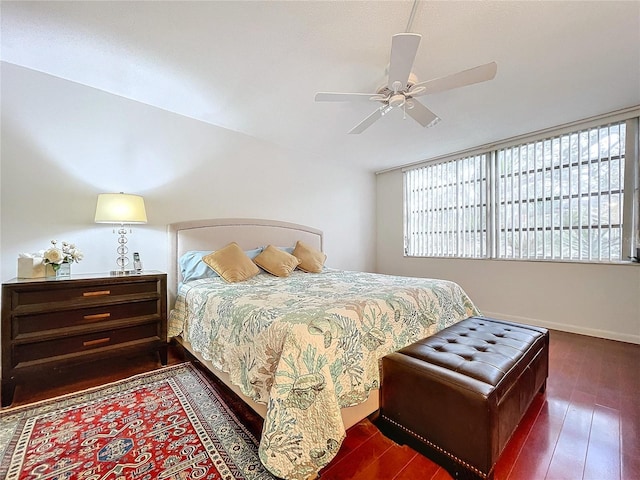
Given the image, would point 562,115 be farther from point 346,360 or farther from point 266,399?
point 266,399

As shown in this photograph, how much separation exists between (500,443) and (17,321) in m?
2.94

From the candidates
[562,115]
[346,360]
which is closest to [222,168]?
[346,360]

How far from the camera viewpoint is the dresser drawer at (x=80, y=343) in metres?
1.90

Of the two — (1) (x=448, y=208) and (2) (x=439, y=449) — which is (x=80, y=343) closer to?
(2) (x=439, y=449)

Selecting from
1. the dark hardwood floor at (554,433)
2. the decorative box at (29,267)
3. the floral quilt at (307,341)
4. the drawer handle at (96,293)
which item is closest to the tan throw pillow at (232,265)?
the floral quilt at (307,341)

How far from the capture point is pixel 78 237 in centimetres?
251

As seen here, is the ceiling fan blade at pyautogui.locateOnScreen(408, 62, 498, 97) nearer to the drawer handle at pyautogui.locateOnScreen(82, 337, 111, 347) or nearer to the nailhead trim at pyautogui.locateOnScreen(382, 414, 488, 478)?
the nailhead trim at pyautogui.locateOnScreen(382, 414, 488, 478)

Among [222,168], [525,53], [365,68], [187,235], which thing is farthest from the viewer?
[222,168]

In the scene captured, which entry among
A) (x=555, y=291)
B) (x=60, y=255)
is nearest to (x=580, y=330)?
(x=555, y=291)

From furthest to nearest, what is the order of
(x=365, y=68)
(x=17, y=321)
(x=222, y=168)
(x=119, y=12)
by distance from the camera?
1. (x=222, y=168)
2. (x=365, y=68)
3. (x=17, y=321)
4. (x=119, y=12)

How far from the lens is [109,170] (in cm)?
266

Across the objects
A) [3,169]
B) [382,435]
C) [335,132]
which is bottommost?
[382,435]

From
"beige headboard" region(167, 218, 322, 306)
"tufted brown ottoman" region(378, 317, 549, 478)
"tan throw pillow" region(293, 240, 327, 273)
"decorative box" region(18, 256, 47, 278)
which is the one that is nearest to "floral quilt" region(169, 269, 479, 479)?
"tufted brown ottoman" region(378, 317, 549, 478)

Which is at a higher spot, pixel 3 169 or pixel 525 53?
pixel 525 53
